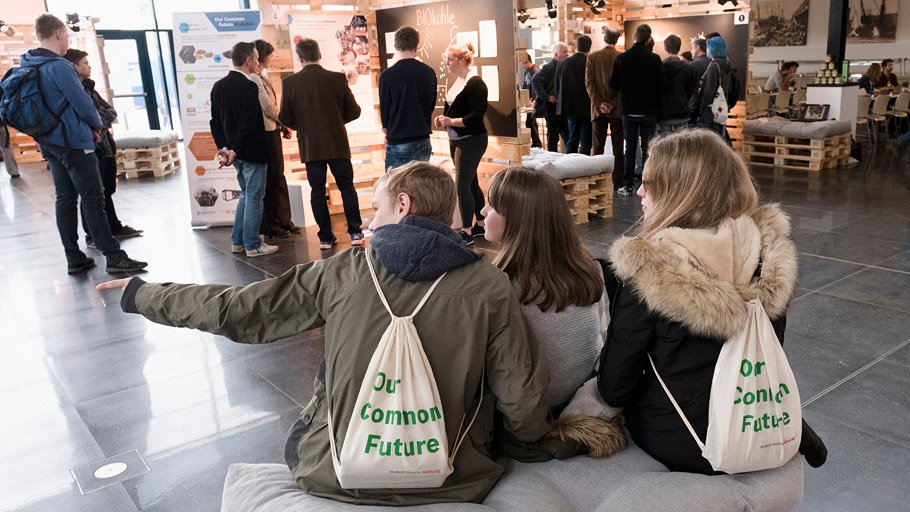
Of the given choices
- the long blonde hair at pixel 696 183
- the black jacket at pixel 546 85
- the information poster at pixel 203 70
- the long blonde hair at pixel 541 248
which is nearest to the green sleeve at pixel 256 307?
the long blonde hair at pixel 541 248

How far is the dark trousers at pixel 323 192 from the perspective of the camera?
245 inches

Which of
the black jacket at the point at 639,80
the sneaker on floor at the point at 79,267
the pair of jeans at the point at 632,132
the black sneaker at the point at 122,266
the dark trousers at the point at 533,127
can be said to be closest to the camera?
the black sneaker at the point at 122,266

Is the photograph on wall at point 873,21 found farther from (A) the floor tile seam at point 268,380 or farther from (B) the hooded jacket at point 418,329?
(B) the hooded jacket at point 418,329

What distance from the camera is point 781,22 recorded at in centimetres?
→ 1827

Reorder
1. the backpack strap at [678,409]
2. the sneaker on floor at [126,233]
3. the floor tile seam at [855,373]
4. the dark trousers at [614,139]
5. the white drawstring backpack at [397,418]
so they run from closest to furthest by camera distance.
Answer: the white drawstring backpack at [397,418] < the backpack strap at [678,409] < the floor tile seam at [855,373] < the sneaker on floor at [126,233] < the dark trousers at [614,139]

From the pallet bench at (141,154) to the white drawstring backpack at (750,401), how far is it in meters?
11.2

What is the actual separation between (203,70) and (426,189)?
562cm

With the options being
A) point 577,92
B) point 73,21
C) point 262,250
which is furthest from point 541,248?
point 73,21

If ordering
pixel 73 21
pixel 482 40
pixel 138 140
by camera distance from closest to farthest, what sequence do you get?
pixel 482 40
pixel 138 140
pixel 73 21

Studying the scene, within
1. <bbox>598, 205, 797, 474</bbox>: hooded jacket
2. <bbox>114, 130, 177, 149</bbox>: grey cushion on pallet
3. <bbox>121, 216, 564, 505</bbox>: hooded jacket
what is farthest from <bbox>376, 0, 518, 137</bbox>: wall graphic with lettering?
<bbox>114, 130, 177, 149</bbox>: grey cushion on pallet

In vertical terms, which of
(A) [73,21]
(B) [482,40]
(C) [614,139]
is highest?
(A) [73,21]

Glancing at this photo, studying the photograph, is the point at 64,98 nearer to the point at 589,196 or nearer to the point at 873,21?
the point at 589,196

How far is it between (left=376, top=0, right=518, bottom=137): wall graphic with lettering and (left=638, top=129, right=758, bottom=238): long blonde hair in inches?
174

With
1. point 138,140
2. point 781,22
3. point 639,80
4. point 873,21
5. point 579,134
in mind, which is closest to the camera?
point 639,80
